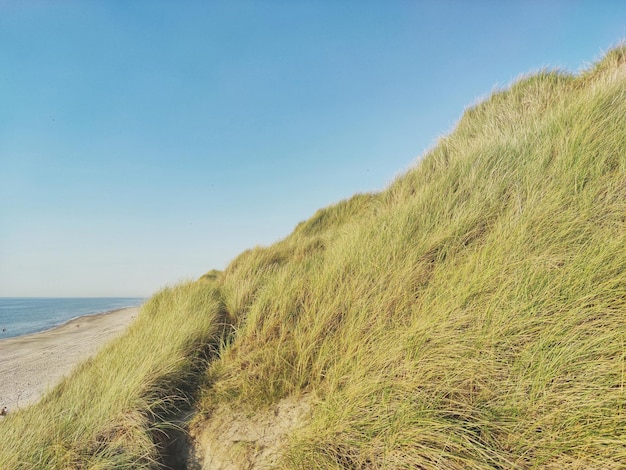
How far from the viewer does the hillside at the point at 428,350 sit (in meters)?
1.51

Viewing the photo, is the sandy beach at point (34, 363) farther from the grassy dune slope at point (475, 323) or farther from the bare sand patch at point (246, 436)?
the grassy dune slope at point (475, 323)

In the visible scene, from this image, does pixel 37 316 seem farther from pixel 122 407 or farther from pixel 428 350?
pixel 428 350

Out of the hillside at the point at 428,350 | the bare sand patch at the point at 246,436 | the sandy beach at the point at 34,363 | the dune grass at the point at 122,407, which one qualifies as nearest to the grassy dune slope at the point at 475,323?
the hillside at the point at 428,350

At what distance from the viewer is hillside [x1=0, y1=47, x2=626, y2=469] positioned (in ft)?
4.97

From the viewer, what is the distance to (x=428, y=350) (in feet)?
6.21

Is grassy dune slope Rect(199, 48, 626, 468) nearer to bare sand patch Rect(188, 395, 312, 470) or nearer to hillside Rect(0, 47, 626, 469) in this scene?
hillside Rect(0, 47, 626, 469)

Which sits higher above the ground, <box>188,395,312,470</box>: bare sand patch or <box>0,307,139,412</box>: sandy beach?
<box>188,395,312,470</box>: bare sand patch

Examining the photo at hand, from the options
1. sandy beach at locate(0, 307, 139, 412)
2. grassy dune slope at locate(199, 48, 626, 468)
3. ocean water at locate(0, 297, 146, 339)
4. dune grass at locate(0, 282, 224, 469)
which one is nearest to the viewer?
grassy dune slope at locate(199, 48, 626, 468)

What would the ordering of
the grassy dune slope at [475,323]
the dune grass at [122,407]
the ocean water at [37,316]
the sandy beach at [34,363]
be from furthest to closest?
the ocean water at [37,316], the sandy beach at [34,363], the dune grass at [122,407], the grassy dune slope at [475,323]

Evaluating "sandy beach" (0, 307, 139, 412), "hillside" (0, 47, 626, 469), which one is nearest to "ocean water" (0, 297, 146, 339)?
"sandy beach" (0, 307, 139, 412)

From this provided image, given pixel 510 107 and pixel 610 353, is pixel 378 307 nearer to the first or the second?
pixel 610 353

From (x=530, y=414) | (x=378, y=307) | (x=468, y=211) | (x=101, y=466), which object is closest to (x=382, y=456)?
(x=530, y=414)

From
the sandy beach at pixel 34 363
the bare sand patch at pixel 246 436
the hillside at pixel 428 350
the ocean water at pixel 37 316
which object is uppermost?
the hillside at pixel 428 350

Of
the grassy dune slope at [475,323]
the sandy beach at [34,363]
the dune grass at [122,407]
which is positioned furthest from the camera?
the sandy beach at [34,363]
